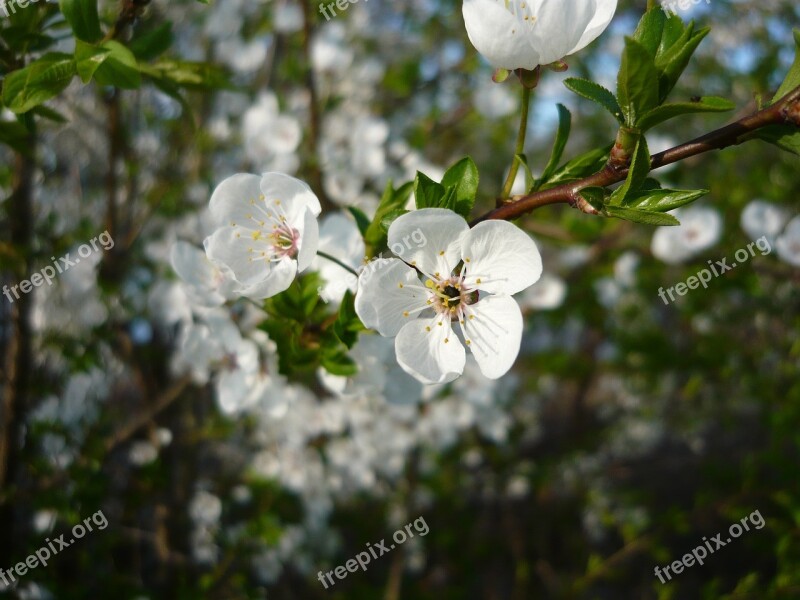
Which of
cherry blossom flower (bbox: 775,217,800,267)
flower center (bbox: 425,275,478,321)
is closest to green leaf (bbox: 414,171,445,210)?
flower center (bbox: 425,275,478,321)

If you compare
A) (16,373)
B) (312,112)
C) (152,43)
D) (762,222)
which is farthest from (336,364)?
(762,222)

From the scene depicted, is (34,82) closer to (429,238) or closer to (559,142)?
(429,238)

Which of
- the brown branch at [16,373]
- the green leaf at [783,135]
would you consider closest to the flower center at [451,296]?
the green leaf at [783,135]

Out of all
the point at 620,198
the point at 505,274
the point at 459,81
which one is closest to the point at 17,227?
the point at 505,274

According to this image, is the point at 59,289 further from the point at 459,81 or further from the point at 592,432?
the point at 592,432

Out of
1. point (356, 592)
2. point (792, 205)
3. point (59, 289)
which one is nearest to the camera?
point (59, 289)

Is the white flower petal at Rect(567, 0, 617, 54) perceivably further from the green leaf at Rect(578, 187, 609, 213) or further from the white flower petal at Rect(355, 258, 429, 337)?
the white flower petal at Rect(355, 258, 429, 337)
